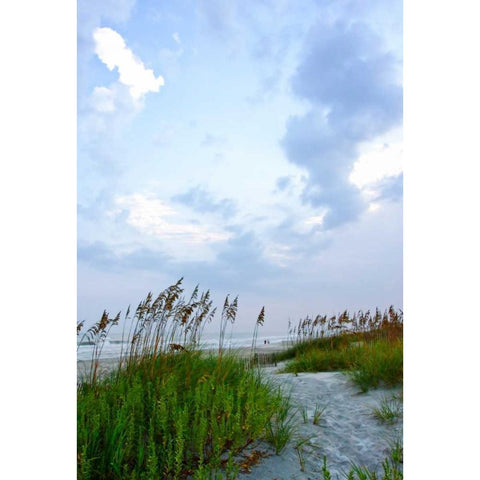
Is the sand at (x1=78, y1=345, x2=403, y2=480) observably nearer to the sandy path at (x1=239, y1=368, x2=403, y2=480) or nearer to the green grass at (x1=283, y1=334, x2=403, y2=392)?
the sandy path at (x1=239, y1=368, x2=403, y2=480)

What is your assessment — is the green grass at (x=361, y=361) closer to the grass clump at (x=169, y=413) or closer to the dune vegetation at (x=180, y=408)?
the dune vegetation at (x=180, y=408)

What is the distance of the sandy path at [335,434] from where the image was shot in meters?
3.20

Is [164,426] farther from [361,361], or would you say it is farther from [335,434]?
[361,361]

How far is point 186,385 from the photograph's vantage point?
13.3 ft

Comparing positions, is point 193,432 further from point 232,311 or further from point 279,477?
point 232,311

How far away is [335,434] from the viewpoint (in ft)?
13.1

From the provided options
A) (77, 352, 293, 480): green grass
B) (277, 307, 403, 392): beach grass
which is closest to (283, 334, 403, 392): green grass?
(277, 307, 403, 392): beach grass

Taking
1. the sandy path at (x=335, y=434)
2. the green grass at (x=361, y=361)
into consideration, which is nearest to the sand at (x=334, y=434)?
the sandy path at (x=335, y=434)

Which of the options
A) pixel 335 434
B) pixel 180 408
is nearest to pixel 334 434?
pixel 335 434

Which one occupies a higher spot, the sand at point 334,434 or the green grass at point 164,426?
the green grass at point 164,426

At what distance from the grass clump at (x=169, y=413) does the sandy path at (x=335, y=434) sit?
0.68 ft
